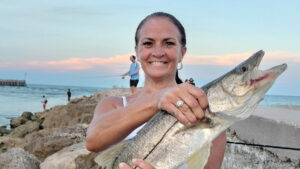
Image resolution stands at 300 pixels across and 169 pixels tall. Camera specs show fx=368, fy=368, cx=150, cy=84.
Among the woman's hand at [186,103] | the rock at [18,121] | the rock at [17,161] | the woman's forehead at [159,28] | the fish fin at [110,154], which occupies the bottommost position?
the rock at [18,121]

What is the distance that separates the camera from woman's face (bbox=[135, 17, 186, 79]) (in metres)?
3.11

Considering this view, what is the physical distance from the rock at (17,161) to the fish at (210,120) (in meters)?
4.77

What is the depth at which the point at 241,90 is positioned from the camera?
2328 mm

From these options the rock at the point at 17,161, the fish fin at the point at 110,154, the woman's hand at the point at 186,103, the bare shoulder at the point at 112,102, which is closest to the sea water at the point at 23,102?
the rock at the point at 17,161

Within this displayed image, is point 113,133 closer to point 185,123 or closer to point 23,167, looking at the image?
point 185,123

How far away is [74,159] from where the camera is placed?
6488 millimetres

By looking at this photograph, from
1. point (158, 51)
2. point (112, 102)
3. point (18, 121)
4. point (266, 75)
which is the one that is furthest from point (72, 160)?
point (18, 121)

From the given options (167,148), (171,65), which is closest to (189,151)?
(167,148)

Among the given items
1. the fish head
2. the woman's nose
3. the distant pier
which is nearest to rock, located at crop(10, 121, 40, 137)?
the woman's nose

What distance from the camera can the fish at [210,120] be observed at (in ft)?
7.62

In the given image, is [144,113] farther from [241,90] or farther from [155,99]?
[241,90]

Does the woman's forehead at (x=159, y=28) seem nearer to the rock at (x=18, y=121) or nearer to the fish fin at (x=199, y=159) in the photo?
the fish fin at (x=199, y=159)

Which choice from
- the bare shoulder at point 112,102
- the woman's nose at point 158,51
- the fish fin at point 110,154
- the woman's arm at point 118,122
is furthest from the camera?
the bare shoulder at point 112,102

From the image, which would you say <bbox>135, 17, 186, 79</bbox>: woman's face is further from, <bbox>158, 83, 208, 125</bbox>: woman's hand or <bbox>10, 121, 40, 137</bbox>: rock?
<bbox>10, 121, 40, 137</bbox>: rock
